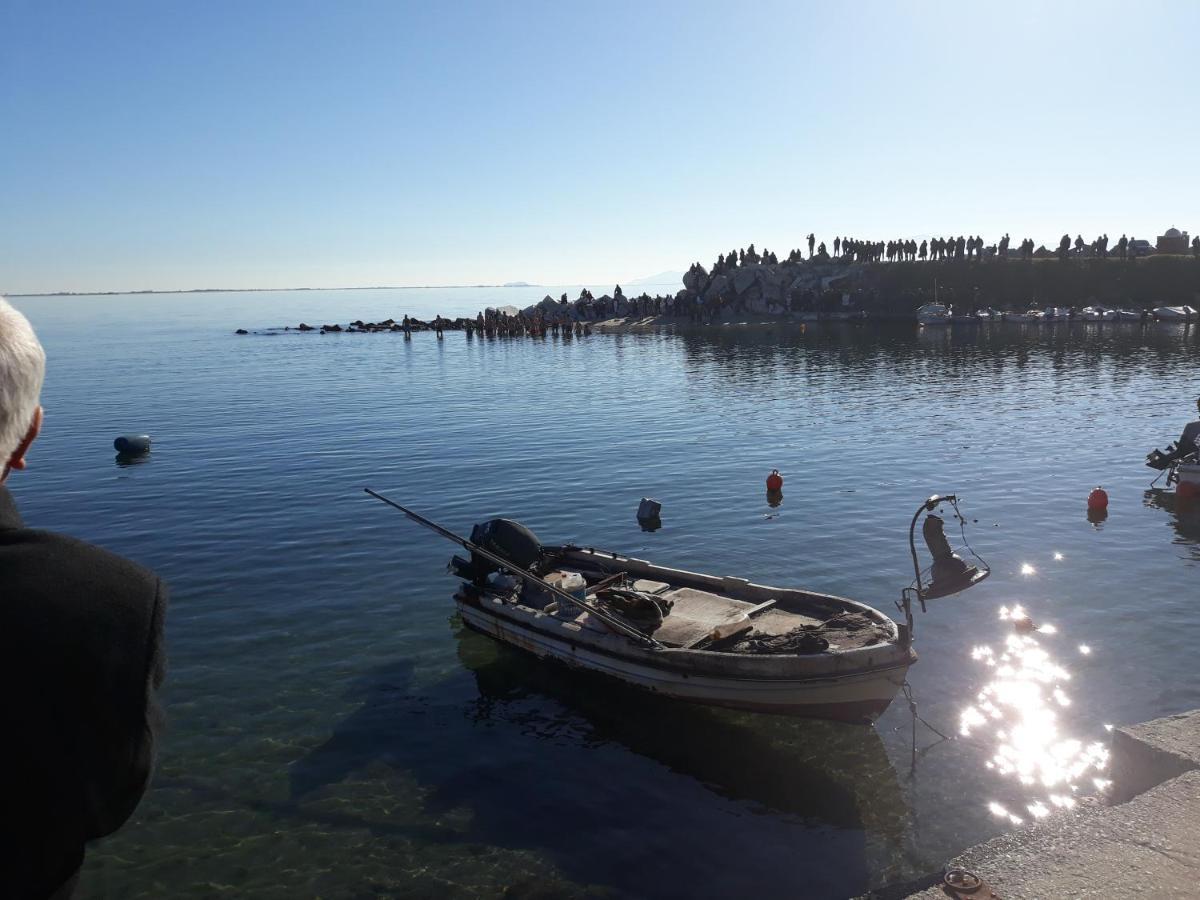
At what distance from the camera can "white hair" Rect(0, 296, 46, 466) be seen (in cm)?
263

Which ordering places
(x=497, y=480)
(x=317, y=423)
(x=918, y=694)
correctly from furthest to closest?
(x=317, y=423)
(x=497, y=480)
(x=918, y=694)

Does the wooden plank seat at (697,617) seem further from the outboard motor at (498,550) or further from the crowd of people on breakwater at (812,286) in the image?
the crowd of people on breakwater at (812,286)

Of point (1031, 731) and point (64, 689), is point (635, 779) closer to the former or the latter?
point (1031, 731)

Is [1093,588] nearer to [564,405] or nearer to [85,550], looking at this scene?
[85,550]

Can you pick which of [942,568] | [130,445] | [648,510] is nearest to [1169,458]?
[648,510]

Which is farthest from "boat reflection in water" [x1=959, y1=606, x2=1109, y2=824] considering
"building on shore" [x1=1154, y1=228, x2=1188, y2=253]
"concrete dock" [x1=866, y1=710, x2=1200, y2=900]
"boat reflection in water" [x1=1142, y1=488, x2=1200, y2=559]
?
"building on shore" [x1=1154, y1=228, x2=1188, y2=253]

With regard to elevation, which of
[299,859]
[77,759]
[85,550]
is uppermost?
[85,550]

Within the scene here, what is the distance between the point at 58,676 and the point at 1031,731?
51.1 ft

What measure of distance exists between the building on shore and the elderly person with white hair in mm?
149100

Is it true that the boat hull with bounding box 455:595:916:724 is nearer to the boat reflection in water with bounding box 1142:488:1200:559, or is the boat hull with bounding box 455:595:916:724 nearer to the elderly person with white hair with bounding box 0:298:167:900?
the elderly person with white hair with bounding box 0:298:167:900

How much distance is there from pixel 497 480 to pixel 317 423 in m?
19.6

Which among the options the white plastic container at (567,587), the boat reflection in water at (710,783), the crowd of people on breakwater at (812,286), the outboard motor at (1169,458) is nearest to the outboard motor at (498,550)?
the white plastic container at (567,587)

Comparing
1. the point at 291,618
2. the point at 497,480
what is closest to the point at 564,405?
the point at 497,480

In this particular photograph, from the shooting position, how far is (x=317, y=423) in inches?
1906
